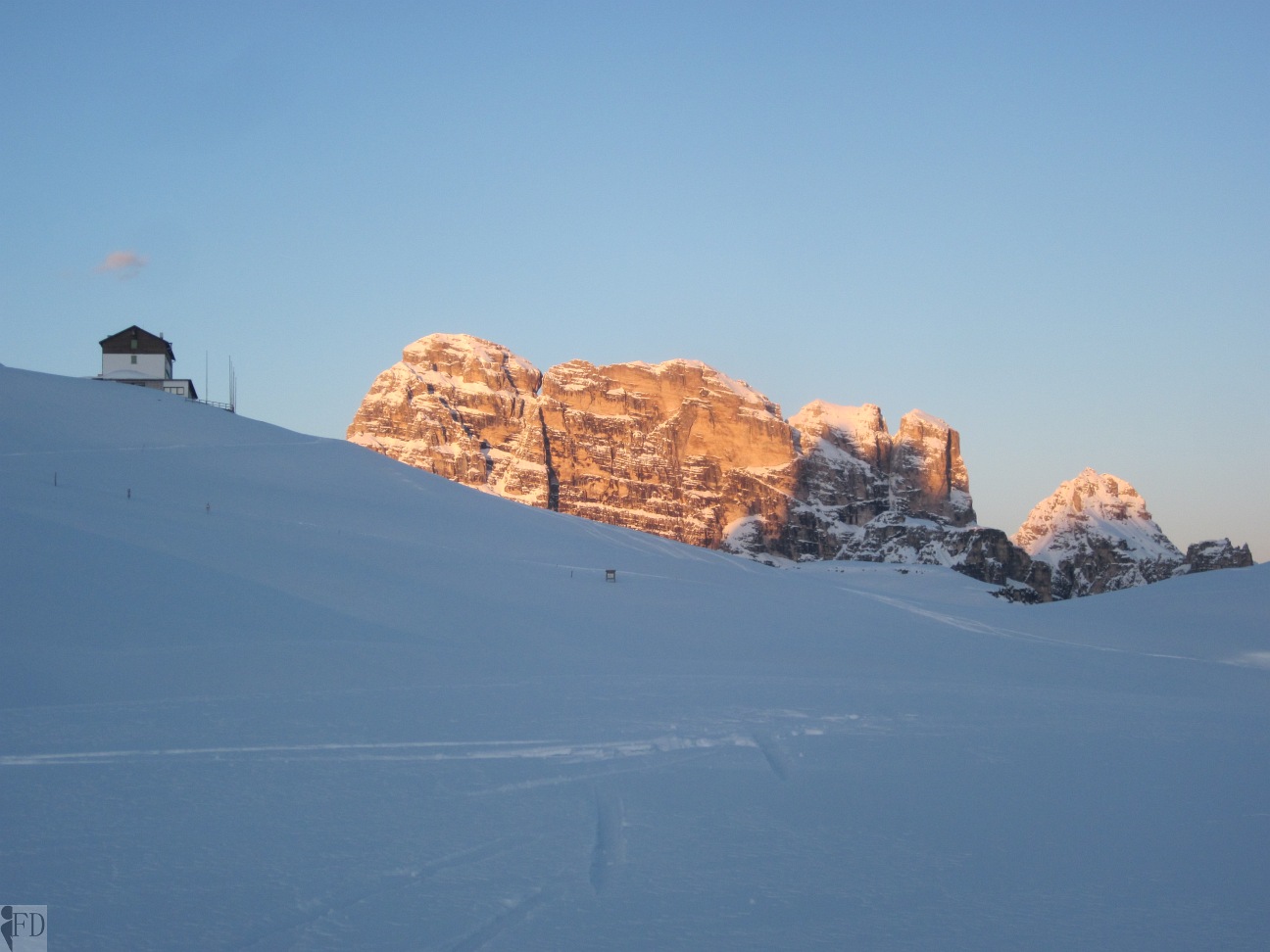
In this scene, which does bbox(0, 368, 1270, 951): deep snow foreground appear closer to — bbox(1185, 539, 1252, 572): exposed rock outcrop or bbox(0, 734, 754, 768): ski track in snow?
bbox(0, 734, 754, 768): ski track in snow

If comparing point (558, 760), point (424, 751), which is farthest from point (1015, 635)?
point (424, 751)

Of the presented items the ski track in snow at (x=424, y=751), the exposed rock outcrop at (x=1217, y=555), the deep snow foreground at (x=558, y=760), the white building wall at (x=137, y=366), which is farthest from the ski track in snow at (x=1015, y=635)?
the exposed rock outcrop at (x=1217, y=555)

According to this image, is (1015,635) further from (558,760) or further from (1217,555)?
(1217,555)

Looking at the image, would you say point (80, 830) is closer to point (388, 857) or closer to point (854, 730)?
point (388, 857)

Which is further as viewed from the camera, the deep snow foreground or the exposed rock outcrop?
the exposed rock outcrop

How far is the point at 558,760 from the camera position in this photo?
1209cm

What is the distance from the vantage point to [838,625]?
90.4 feet

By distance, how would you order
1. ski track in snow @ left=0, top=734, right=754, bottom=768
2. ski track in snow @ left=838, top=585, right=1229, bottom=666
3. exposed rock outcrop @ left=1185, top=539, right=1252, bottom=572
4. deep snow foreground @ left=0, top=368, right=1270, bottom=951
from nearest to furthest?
deep snow foreground @ left=0, top=368, right=1270, bottom=951, ski track in snow @ left=0, top=734, right=754, bottom=768, ski track in snow @ left=838, top=585, right=1229, bottom=666, exposed rock outcrop @ left=1185, top=539, right=1252, bottom=572

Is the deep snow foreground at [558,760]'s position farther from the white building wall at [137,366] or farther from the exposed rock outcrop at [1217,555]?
the exposed rock outcrop at [1217,555]

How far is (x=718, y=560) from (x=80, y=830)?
108 feet

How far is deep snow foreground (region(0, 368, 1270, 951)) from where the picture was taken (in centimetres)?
796

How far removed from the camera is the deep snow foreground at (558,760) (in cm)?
796

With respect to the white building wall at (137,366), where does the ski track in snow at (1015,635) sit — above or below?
below

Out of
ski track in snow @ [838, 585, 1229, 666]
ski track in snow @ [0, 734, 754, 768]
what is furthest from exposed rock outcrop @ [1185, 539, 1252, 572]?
ski track in snow @ [0, 734, 754, 768]
